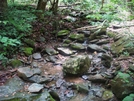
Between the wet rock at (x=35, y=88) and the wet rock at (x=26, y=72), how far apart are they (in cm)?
37

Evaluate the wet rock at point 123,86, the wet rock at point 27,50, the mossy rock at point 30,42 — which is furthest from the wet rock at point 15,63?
the wet rock at point 123,86

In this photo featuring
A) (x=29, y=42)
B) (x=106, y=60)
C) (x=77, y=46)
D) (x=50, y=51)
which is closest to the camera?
(x=106, y=60)

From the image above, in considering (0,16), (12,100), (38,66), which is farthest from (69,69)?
(0,16)

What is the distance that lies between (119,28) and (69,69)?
166 inches

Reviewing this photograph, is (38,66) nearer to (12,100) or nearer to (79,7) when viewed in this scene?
(12,100)

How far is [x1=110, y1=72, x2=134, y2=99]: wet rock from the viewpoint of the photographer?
409cm

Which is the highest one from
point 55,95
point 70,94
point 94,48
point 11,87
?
point 94,48

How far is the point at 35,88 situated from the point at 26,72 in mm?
672

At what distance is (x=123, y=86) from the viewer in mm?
4160

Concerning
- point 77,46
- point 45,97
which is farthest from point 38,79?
point 77,46

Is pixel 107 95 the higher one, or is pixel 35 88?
pixel 35 88

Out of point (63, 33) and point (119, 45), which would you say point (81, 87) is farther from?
point (63, 33)

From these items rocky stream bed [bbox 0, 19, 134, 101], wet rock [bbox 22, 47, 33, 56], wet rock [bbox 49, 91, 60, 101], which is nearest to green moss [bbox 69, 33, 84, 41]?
rocky stream bed [bbox 0, 19, 134, 101]

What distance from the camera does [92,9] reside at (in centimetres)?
1012
